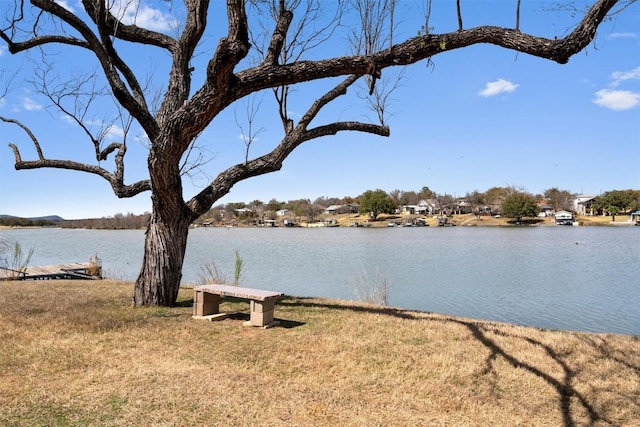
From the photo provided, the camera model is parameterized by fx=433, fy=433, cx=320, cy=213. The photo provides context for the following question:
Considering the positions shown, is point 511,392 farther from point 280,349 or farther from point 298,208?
point 298,208

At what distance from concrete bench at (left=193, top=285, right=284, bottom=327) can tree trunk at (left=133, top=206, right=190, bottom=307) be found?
3.29 ft

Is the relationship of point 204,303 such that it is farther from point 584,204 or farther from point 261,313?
point 584,204

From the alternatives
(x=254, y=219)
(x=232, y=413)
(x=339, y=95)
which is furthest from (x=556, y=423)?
(x=254, y=219)

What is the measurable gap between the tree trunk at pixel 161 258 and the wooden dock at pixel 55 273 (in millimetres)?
8531

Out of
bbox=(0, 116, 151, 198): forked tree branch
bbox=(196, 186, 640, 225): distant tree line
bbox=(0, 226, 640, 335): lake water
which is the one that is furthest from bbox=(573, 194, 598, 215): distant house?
bbox=(0, 116, 151, 198): forked tree branch

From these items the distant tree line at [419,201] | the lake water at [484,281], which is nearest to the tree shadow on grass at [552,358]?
the lake water at [484,281]

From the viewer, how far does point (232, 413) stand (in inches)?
131

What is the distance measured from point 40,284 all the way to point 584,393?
441 inches

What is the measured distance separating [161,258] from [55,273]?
11.1 meters

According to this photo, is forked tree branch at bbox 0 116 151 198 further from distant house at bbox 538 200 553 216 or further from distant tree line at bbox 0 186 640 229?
distant house at bbox 538 200 553 216

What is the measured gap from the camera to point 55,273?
15672mm

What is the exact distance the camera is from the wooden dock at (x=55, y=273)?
45.2 feet

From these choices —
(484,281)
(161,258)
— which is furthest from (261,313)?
(484,281)

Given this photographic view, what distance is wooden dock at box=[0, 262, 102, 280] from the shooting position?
45.2 ft
